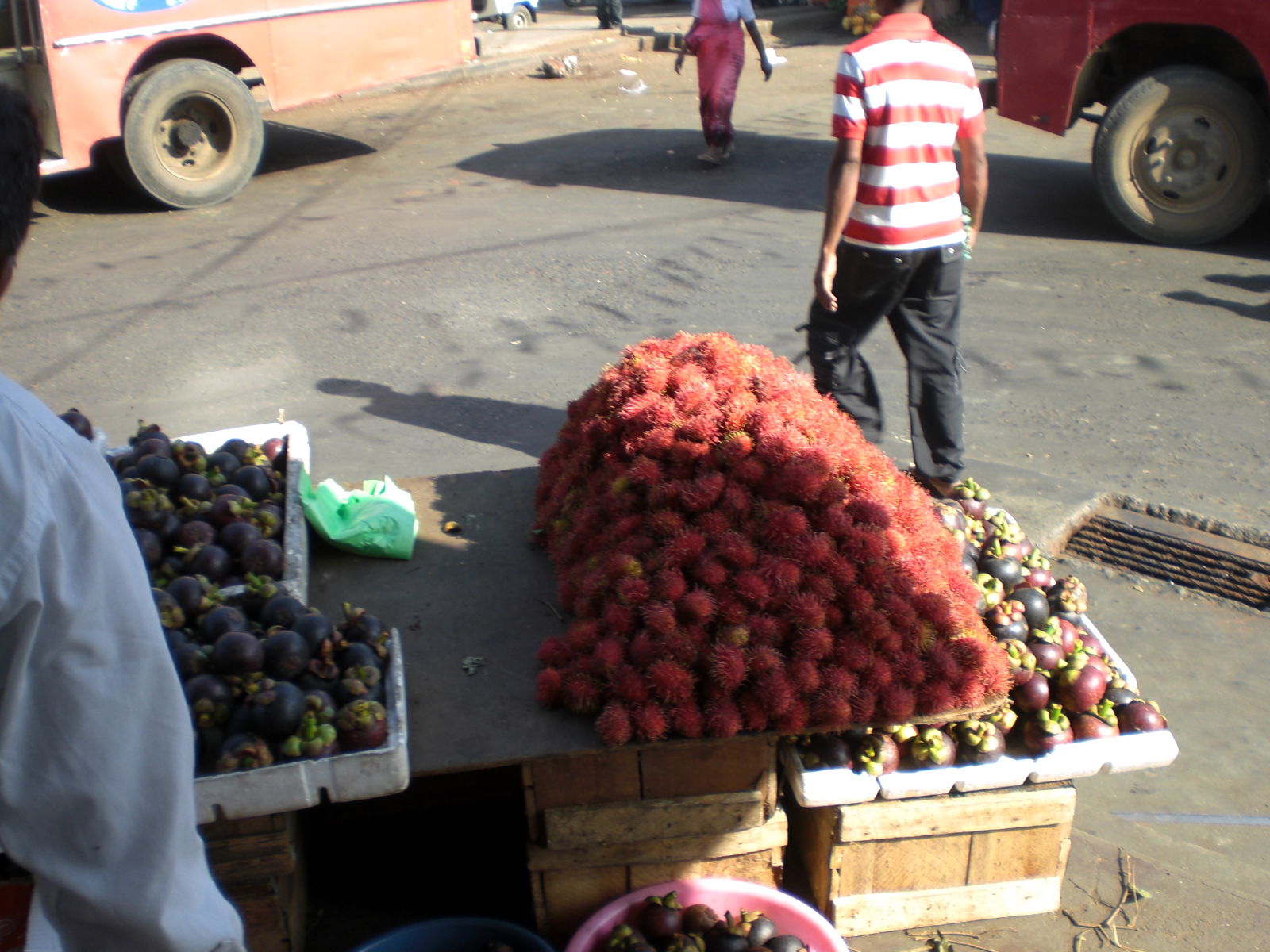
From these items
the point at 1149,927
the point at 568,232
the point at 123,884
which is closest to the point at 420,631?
the point at 123,884

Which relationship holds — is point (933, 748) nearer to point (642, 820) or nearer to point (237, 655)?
point (642, 820)

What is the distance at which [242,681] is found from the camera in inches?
93.0

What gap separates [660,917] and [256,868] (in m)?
0.86

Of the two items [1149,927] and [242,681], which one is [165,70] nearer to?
[242,681]

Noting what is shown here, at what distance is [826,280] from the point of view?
13.1 ft

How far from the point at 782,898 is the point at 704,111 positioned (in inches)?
339

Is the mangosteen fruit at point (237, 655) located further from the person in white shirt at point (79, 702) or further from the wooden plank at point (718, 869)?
the person in white shirt at point (79, 702)

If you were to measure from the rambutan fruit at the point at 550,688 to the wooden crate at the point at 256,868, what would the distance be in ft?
1.96

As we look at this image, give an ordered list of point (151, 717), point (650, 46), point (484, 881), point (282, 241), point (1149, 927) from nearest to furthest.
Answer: point (151, 717), point (1149, 927), point (484, 881), point (282, 241), point (650, 46)

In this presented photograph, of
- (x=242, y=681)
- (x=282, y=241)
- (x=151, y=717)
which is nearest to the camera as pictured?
(x=151, y=717)

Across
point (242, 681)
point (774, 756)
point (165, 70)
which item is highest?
point (165, 70)

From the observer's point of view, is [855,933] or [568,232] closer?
[855,933]

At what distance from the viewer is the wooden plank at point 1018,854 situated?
8.58ft

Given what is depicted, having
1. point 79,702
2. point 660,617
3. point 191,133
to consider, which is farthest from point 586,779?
point 191,133
